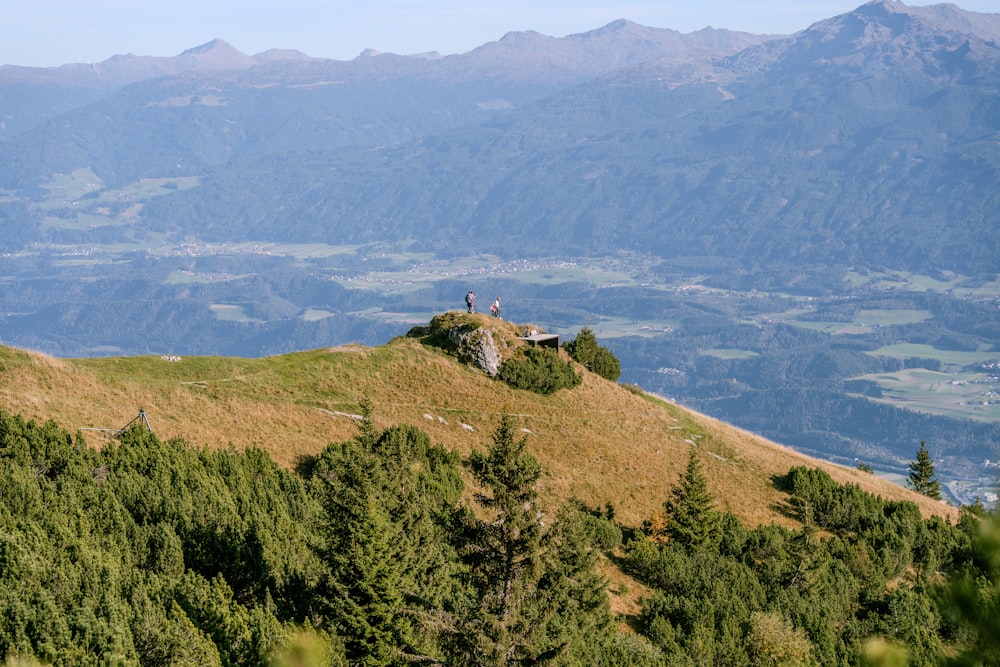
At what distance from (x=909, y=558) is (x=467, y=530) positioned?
142 feet

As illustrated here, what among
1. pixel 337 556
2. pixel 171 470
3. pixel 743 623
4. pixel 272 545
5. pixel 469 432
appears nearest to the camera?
→ pixel 337 556

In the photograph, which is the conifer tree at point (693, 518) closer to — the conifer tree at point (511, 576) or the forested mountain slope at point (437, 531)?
the forested mountain slope at point (437, 531)

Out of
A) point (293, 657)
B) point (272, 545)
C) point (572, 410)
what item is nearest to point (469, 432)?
point (572, 410)

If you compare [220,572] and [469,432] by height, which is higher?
[220,572]

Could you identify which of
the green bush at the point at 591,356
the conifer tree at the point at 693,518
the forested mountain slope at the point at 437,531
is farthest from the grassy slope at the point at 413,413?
the conifer tree at the point at 693,518

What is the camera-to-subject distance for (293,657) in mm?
9156

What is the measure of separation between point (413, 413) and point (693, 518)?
20370 mm

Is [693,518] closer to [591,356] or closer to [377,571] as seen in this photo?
[591,356]

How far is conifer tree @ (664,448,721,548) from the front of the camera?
5631 cm

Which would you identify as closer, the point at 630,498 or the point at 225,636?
the point at 225,636

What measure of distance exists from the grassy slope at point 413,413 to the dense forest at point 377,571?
4644 mm

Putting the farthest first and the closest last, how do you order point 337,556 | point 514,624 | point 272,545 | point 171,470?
point 171,470
point 272,545
point 337,556
point 514,624

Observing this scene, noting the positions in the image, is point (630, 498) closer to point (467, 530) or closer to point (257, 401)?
point (257, 401)

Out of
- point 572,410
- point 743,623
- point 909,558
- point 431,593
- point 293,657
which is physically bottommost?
point 909,558
